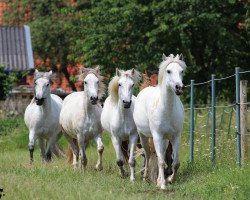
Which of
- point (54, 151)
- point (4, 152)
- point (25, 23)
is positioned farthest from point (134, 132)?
point (25, 23)

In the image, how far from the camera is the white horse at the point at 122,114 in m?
15.7

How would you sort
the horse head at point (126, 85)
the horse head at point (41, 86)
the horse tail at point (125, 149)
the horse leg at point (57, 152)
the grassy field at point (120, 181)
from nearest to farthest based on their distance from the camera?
1. the grassy field at point (120, 181)
2. the horse head at point (126, 85)
3. the horse tail at point (125, 149)
4. the horse head at point (41, 86)
5. the horse leg at point (57, 152)

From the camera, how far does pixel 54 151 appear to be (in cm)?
2056

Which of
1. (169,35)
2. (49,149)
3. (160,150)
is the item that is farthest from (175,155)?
(169,35)

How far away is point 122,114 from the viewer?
16.0m

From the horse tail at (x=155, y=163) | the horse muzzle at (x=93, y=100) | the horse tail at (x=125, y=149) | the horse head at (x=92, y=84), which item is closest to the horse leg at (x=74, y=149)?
the horse tail at (x=125, y=149)

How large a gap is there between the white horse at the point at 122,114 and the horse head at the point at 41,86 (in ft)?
7.86

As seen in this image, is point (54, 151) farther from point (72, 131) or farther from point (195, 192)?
point (195, 192)

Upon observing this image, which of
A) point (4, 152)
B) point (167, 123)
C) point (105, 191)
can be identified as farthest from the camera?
point (4, 152)

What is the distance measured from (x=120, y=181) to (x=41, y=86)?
4255mm

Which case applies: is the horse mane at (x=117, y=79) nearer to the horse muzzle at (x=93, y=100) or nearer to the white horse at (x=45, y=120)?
the horse muzzle at (x=93, y=100)

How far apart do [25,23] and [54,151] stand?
26504 mm

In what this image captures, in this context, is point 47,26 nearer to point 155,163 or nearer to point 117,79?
point 117,79

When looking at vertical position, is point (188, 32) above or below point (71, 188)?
above
